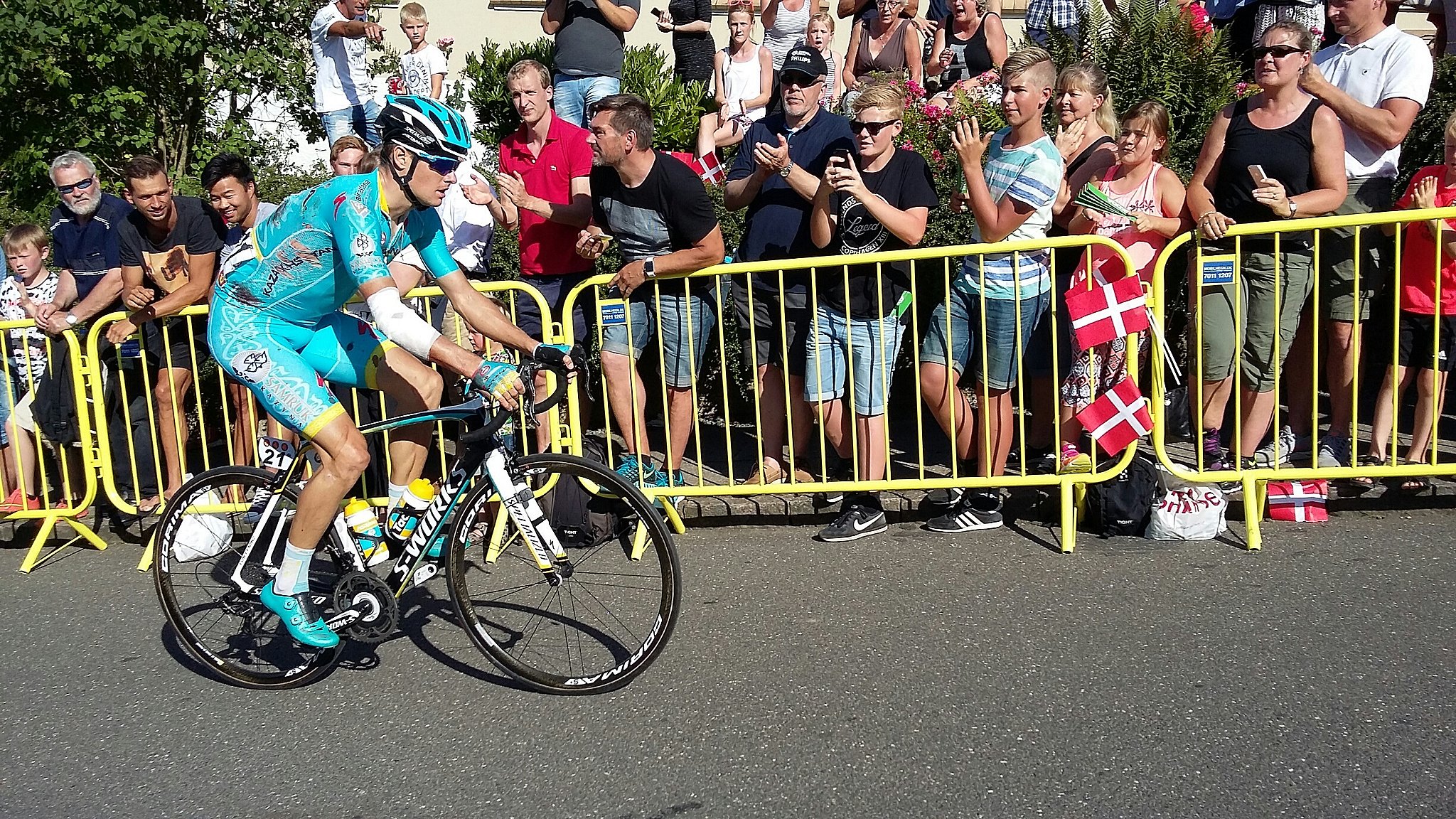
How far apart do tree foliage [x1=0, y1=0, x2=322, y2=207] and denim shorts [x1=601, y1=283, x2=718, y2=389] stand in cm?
580

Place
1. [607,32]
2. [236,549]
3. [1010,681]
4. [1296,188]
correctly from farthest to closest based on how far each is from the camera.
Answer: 1. [607,32]
2. [1296,188]
3. [236,549]
4. [1010,681]

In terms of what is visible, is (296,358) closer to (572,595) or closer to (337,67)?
(572,595)

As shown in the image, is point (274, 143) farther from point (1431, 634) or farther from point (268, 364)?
point (1431, 634)

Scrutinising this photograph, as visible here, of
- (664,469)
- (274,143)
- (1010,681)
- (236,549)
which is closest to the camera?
(1010,681)

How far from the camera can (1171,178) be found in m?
6.36

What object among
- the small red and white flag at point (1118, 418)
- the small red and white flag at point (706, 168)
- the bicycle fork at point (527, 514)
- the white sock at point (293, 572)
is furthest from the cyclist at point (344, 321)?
the small red and white flag at point (1118, 418)

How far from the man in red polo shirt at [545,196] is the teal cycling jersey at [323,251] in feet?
6.96

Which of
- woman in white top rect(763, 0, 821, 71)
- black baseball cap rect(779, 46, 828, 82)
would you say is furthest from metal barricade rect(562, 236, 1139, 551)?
woman in white top rect(763, 0, 821, 71)

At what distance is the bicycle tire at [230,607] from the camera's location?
4.67 m

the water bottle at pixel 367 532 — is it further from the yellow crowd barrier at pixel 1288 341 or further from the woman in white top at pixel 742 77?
the woman in white top at pixel 742 77

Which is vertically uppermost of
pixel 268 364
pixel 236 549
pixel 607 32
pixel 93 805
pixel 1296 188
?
pixel 607 32

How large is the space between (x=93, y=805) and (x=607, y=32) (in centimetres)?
716

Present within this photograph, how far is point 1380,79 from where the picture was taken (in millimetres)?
6445

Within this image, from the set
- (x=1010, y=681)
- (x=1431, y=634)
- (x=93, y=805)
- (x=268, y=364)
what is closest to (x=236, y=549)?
(x=268, y=364)
